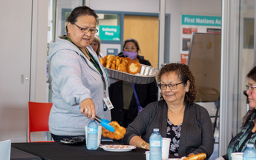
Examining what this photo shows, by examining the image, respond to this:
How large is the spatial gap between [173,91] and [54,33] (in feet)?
8.10

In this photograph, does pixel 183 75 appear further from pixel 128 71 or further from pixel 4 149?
pixel 4 149

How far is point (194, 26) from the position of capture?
14.8 ft

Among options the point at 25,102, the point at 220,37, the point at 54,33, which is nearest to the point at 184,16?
the point at 220,37

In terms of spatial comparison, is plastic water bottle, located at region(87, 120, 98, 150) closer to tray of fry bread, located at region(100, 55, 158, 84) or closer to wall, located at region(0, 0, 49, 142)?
tray of fry bread, located at region(100, 55, 158, 84)

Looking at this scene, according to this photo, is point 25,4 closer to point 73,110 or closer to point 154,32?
point 73,110

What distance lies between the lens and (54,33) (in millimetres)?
4219

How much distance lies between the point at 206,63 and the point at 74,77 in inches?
122

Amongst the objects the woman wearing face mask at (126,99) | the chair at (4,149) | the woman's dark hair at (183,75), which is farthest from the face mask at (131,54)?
the chair at (4,149)

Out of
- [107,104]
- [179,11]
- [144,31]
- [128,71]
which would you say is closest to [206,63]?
[179,11]

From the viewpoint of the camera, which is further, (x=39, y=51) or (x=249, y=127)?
(x=39, y=51)

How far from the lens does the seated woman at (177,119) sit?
2104mm

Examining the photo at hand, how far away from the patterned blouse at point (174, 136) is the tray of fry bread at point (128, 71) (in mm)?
930

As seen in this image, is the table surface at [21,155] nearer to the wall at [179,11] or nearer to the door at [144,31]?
the wall at [179,11]

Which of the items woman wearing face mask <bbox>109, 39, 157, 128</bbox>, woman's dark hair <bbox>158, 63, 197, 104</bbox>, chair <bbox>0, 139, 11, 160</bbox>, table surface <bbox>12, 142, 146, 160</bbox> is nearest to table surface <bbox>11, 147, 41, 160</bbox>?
table surface <bbox>12, 142, 146, 160</bbox>
